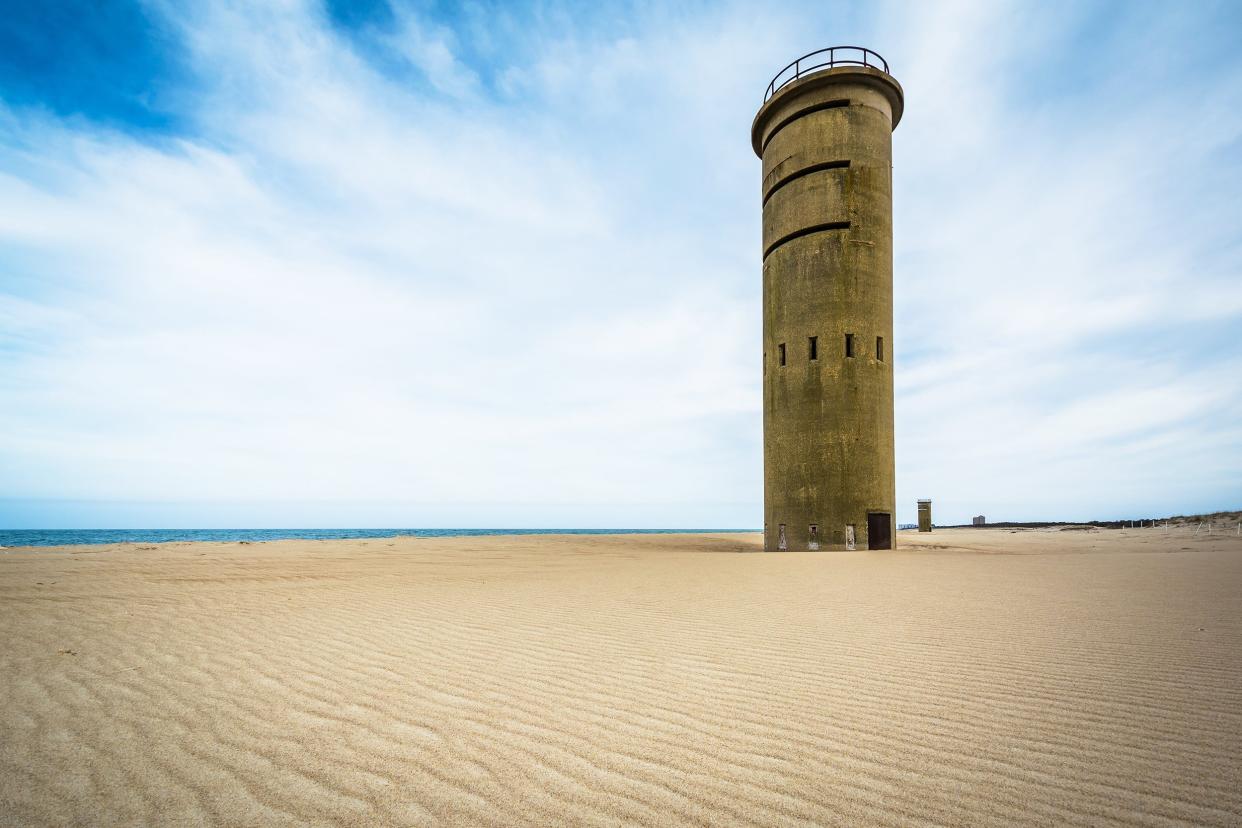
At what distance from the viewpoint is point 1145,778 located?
7.50 feet

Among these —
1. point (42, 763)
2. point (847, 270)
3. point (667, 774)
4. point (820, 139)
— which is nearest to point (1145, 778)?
point (667, 774)

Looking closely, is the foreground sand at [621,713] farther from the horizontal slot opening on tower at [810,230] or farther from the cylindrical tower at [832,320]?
the horizontal slot opening on tower at [810,230]

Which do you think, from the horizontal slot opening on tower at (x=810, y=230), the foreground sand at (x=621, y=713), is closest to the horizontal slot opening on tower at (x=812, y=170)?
the horizontal slot opening on tower at (x=810, y=230)

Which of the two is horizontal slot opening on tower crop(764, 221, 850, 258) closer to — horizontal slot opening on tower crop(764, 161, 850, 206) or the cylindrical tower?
the cylindrical tower

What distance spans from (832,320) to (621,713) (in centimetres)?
1619

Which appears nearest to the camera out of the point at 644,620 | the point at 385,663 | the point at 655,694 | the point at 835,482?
the point at 655,694

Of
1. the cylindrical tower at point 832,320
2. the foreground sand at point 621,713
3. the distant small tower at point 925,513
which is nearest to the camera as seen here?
the foreground sand at point 621,713

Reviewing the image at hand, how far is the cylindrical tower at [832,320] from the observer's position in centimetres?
1694

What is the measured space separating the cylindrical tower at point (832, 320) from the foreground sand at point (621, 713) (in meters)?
10.5

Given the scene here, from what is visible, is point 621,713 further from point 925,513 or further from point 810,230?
point 925,513

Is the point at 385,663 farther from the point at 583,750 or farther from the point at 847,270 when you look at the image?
the point at 847,270

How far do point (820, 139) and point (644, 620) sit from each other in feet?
57.3

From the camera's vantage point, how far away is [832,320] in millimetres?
17266

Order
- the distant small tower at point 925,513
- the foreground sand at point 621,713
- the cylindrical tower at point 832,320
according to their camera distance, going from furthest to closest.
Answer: the distant small tower at point 925,513 → the cylindrical tower at point 832,320 → the foreground sand at point 621,713
